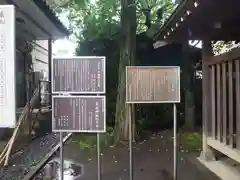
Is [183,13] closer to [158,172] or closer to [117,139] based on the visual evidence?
[158,172]

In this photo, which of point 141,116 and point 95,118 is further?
point 141,116

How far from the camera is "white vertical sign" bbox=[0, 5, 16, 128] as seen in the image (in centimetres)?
360

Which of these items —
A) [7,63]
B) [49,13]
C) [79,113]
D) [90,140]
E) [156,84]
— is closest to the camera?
[7,63]

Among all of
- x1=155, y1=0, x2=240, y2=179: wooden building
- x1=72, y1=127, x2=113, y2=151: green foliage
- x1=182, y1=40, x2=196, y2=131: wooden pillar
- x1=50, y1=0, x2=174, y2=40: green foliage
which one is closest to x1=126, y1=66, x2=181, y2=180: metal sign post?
x1=155, y1=0, x2=240, y2=179: wooden building

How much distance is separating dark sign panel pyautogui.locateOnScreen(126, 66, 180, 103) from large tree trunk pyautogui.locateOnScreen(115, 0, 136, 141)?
19.0 ft

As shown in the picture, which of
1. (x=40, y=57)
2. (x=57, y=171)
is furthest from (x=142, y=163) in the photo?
(x=40, y=57)

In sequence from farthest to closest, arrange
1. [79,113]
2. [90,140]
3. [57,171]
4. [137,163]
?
[90,140], [137,163], [57,171], [79,113]

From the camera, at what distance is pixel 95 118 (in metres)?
5.52

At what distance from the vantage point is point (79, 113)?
555 centimetres

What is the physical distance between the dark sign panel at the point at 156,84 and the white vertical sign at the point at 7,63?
2.96m

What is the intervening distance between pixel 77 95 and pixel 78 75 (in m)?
0.33

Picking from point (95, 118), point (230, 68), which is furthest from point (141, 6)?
point (95, 118)

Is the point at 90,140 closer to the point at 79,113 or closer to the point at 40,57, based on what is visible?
the point at 40,57

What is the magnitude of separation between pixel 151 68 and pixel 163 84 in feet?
1.20
